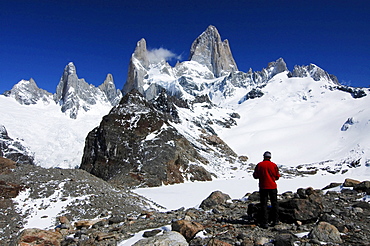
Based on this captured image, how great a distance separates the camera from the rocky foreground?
22.4 ft

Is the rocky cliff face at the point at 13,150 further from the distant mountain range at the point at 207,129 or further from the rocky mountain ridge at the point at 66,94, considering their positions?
the rocky mountain ridge at the point at 66,94

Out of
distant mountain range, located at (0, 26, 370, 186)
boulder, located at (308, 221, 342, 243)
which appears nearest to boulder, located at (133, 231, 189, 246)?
boulder, located at (308, 221, 342, 243)

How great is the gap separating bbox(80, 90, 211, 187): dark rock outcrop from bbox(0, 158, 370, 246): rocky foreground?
1913 cm

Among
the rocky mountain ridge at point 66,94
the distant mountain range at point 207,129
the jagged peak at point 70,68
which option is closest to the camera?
the distant mountain range at point 207,129

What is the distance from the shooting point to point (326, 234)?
6672 millimetres

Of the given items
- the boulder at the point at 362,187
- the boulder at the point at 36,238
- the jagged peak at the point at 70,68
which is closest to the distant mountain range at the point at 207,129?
the jagged peak at the point at 70,68

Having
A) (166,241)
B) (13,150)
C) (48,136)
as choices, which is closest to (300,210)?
(166,241)

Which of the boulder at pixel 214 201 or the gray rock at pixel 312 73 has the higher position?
the gray rock at pixel 312 73

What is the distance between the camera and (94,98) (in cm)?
19488

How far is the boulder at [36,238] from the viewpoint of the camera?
7.80 meters

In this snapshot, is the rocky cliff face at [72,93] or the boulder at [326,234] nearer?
the boulder at [326,234]

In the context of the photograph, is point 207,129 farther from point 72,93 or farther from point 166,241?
point 72,93

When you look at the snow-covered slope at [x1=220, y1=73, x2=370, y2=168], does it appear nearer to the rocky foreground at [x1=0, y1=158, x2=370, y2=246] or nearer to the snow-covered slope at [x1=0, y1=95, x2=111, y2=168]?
the snow-covered slope at [x1=0, y1=95, x2=111, y2=168]

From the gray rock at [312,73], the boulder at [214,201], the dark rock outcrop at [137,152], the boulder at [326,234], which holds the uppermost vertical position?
the gray rock at [312,73]
